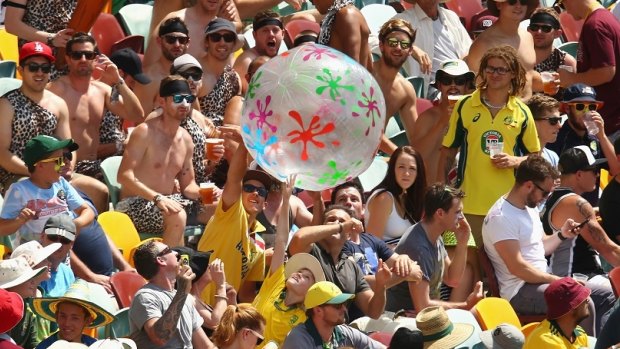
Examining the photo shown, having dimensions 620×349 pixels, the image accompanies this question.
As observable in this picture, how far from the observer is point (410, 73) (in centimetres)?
1474

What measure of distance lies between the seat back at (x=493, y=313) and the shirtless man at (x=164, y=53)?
3177 millimetres

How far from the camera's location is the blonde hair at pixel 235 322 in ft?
30.9

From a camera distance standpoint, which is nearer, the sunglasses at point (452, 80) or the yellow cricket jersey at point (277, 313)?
the yellow cricket jersey at point (277, 313)

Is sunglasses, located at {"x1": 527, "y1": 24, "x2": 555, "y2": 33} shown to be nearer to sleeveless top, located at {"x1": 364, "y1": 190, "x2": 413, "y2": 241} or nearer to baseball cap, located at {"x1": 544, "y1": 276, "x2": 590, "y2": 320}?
sleeveless top, located at {"x1": 364, "y1": 190, "x2": 413, "y2": 241}

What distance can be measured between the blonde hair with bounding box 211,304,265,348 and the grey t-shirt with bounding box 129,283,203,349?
0.52ft

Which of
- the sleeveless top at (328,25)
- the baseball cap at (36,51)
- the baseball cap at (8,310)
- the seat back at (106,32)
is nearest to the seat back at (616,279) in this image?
the sleeveless top at (328,25)

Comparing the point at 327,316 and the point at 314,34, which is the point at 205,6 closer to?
the point at 314,34

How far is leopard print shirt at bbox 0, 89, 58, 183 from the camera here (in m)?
11.2

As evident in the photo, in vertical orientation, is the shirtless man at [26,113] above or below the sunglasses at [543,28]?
above

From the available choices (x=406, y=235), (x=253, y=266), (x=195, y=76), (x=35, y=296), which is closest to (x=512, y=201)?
(x=406, y=235)

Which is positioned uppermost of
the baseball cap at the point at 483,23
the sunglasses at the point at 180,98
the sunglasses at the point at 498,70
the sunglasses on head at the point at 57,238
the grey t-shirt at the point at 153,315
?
the sunglasses on head at the point at 57,238

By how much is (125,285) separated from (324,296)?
1277 mm

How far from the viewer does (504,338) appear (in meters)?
10.1

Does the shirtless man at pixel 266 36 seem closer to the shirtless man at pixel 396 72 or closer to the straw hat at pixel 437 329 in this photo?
the shirtless man at pixel 396 72
